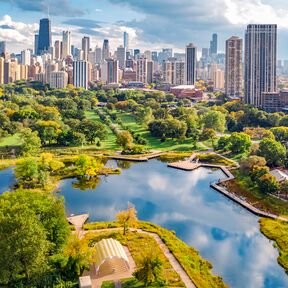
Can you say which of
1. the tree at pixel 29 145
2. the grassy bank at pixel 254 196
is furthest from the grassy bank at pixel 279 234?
the tree at pixel 29 145

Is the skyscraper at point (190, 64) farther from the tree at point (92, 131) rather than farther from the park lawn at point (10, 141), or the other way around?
the park lawn at point (10, 141)

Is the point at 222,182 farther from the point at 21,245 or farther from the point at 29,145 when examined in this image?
the point at 21,245

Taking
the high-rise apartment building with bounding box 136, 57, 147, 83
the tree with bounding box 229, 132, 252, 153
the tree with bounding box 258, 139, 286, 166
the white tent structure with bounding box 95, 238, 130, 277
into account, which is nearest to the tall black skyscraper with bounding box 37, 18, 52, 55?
the high-rise apartment building with bounding box 136, 57, 147, 83

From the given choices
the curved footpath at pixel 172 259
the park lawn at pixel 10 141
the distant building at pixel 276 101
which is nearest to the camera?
the curved footpath at pixel 172 259

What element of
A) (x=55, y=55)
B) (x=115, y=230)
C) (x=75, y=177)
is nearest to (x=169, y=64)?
(x=55, y=55)

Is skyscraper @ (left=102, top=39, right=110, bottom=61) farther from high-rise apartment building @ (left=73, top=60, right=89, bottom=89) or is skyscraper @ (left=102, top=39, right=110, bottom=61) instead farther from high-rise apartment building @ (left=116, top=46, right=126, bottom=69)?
high-rise apartment building @ (left=73, top=60, right=89, bottom=89)

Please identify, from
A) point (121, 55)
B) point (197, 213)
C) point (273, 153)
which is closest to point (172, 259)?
point (197, 213)

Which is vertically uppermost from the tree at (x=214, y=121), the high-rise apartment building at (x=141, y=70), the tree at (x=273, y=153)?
the high-rise apartment building at (x=141, y=70)
